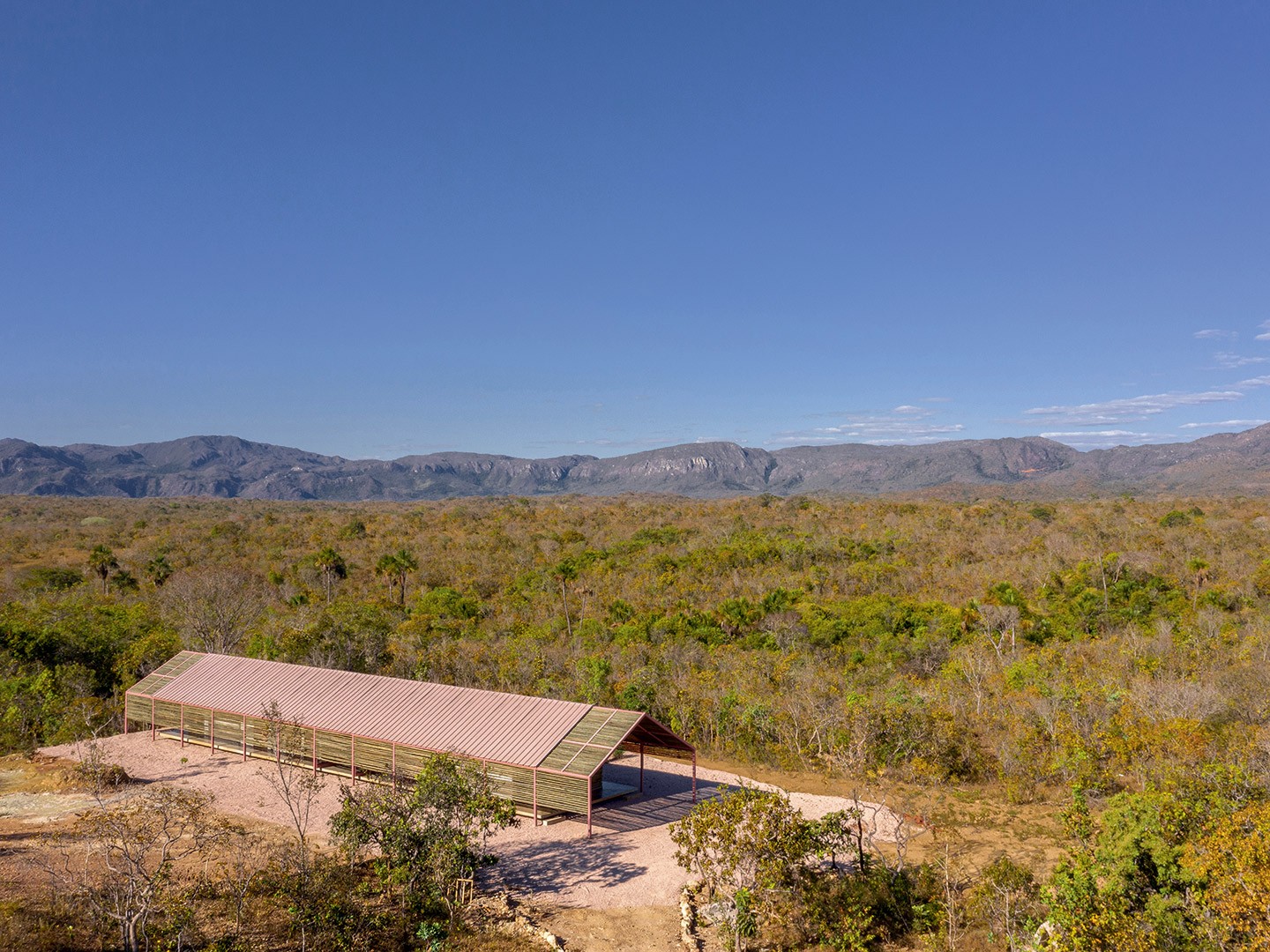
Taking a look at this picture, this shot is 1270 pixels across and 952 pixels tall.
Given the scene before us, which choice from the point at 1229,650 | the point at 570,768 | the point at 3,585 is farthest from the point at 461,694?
the point at 3,585

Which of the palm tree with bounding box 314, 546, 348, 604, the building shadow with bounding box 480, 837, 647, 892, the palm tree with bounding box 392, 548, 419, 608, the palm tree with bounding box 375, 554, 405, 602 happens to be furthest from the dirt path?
the palm tree with bounding box 375, 554, 405, 602

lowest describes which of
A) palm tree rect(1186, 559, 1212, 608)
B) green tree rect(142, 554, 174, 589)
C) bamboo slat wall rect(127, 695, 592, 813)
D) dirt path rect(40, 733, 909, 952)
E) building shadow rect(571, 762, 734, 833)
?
building shadow rect(571, 762, 734, 833)

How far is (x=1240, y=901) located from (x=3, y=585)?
56.6 meters

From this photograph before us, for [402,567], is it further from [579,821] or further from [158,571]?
[579,821]

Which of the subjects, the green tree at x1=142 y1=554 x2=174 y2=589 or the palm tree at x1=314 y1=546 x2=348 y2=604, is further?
the palm tree at x1=314 y1=546 x2=348 y2=604

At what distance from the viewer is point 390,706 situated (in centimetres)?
2059

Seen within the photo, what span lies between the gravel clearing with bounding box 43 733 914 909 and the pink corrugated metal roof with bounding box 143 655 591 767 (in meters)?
1.61

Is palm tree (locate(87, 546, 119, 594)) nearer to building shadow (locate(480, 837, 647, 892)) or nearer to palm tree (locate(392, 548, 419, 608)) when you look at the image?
palm tree (locate(392, 548, 419, 608))

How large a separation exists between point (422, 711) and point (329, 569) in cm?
3176

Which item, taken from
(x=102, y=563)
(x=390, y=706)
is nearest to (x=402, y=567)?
(x=102, y=563)

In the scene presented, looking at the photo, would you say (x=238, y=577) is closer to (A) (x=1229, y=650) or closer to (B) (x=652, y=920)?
(B) (x=652, y=920)

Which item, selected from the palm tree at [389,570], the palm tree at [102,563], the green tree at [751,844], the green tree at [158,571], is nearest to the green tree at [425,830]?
the green tree at [751,844]

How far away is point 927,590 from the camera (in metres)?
47.5

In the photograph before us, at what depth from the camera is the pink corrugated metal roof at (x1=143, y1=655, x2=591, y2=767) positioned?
18406 mm
